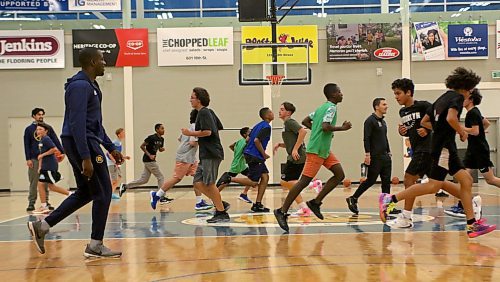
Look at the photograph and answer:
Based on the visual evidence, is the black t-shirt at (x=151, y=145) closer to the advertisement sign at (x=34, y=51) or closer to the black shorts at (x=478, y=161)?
the black shorts at (x=478, y=161)

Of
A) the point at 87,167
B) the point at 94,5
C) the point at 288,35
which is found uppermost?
the point at 94,5

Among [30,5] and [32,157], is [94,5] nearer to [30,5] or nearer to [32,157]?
[30,5]

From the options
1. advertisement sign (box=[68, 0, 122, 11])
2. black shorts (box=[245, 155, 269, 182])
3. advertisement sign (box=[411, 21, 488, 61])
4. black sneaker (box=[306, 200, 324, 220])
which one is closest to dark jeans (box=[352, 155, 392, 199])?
black sneaker (box=[306, 200, 324, 220])

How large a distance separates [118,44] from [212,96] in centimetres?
334

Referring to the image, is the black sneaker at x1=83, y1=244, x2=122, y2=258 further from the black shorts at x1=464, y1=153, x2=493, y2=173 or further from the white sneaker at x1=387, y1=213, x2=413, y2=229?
the black shorts at x1=464, y1=153, x2=493, y2=173

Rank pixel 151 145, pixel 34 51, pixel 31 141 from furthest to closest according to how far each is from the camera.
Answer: pixel 34 51
pixel 151 145
pixel 31 141

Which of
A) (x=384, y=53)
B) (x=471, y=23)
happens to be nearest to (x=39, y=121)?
(x=384, y=53)

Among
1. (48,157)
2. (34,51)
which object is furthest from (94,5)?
(48,157)

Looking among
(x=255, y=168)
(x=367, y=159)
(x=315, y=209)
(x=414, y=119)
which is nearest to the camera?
(x=315, y=209)

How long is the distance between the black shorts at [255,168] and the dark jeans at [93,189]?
441 cm

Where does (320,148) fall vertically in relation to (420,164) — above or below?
above

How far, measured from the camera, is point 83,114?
539 cm

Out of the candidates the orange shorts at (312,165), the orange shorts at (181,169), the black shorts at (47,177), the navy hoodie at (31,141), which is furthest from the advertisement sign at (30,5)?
the orange shorts at (312,165)

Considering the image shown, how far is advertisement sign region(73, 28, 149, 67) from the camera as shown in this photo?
19812mm
